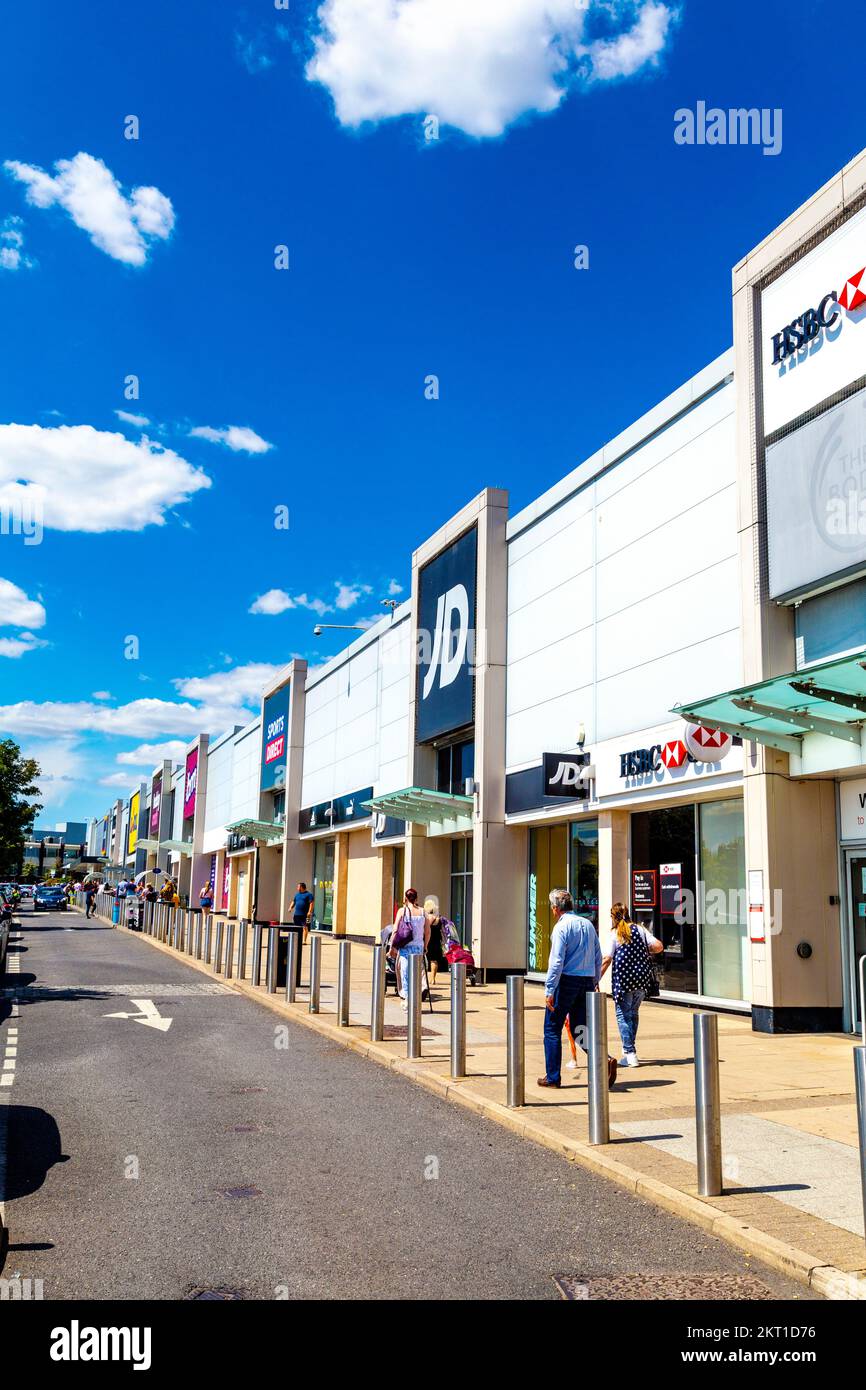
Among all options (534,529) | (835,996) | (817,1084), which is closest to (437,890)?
(534,529)

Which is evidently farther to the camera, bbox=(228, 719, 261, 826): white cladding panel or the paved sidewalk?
bbox=(228, 719, 261, 826): white cladding panel

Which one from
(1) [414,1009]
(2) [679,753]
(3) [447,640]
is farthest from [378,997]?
(3) [447,640]

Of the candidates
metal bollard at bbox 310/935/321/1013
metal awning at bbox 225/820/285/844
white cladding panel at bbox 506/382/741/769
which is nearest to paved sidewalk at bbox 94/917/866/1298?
metal bollard at bbox 310/935/321/1013

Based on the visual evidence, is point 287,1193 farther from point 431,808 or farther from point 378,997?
point 431,808

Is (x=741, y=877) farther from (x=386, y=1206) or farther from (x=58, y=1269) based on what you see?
(x=58, y=1269)

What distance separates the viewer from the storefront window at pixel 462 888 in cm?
2472

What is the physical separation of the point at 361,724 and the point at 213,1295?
2948 centimetres

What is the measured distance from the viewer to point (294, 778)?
4222 centimetres

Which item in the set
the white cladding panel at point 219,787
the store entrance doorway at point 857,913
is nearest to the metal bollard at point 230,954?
the store entrance doorway at point 857,913

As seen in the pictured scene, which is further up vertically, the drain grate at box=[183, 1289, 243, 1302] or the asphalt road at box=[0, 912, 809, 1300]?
the drain grate at box=[183, 1289, 243, 1302]

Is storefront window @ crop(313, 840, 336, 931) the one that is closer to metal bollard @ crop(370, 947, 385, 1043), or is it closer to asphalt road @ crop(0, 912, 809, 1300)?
metal bollard @ crop(370, 947, 385, 1043)

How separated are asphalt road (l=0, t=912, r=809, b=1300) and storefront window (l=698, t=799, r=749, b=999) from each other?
6092 mm

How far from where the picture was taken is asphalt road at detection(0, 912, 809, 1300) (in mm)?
5121

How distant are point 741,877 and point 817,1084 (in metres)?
5.27
